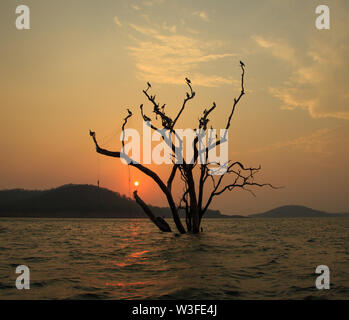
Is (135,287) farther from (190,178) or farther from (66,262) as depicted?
(190,178)

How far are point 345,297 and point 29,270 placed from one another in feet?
28.3

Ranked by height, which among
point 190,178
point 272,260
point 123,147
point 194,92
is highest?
point 194,92

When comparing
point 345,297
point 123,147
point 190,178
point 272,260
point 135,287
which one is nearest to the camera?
point 345,297

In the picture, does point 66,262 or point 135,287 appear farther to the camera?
point 66,262

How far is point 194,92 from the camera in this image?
21703mm

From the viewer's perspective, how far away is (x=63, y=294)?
748cm

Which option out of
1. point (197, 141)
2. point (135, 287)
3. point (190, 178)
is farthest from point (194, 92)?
point (135, 287)
